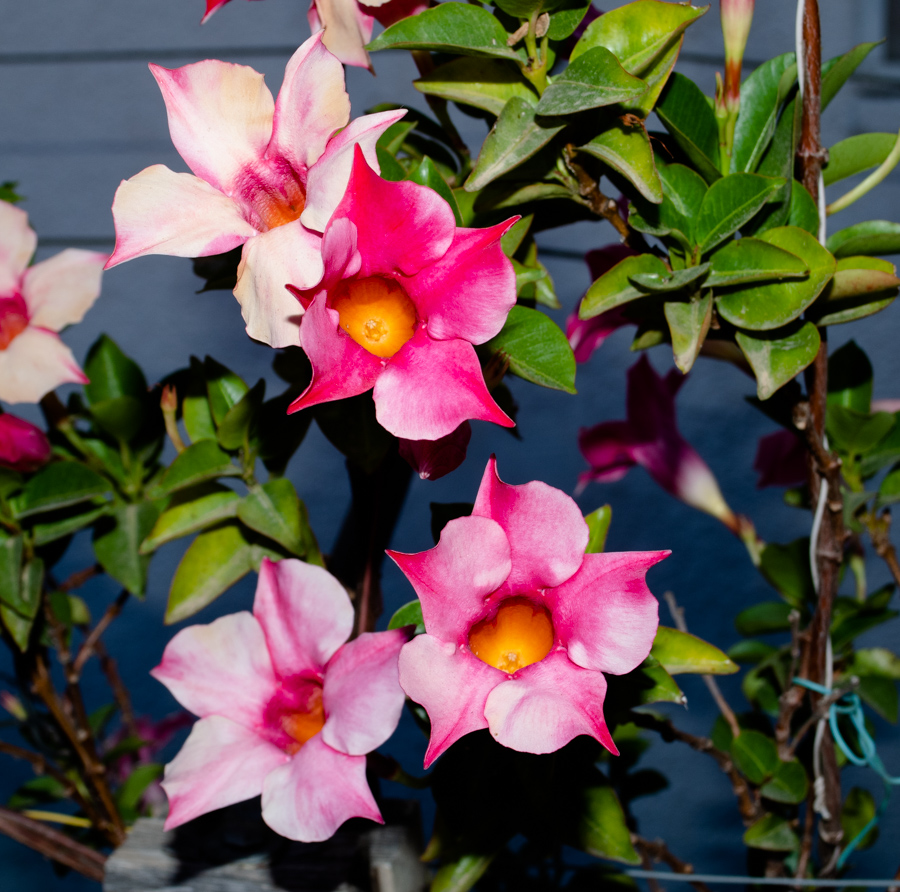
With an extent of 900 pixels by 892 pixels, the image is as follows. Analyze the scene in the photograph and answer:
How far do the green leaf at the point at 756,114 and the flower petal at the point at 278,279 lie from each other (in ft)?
0.87

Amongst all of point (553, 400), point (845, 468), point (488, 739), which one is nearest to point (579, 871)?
point (488, 739)

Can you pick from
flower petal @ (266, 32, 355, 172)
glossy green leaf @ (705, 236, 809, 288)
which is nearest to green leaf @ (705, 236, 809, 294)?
glossy green leaf @ (705, 236, 809, 288)

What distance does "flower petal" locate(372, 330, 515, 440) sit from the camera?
12.4 inches

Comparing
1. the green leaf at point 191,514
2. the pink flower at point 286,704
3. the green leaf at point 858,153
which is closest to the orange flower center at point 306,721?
the pink flower at point 286,704

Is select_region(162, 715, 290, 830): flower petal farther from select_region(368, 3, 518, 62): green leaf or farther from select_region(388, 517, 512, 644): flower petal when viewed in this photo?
select_region(368, 3, 518, 62): green leaf

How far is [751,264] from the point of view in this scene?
42cm

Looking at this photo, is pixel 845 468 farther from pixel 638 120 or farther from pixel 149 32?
pixel 149 32

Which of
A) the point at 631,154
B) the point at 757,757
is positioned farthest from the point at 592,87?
the point at 757,757

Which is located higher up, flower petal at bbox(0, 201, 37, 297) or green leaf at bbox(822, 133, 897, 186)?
green leaf at bbox(822, 133, 897, 186)

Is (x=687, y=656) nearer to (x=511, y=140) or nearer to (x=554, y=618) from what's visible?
(x=554, y=618)

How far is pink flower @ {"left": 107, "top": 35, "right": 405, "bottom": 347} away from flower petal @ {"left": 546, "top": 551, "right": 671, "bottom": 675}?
16 centimetres

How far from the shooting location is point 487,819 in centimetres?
50

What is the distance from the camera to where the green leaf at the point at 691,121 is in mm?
432

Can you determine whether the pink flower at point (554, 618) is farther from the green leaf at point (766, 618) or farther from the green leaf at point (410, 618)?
the green leaf at point (766, 618)
